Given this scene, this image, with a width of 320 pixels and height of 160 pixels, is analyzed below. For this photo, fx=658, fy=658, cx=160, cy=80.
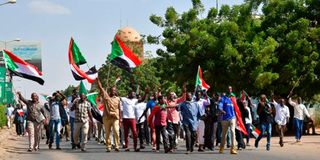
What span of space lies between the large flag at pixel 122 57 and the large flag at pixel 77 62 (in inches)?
31.7

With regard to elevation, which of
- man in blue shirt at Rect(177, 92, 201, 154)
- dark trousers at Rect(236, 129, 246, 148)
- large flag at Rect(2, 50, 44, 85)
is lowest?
dark trousers at Rect(236, 129, 246, 148)

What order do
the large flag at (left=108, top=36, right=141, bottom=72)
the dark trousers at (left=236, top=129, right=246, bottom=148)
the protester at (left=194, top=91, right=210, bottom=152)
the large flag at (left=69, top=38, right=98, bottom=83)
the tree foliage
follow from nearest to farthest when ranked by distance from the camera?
the protester at (left=194, top=91, right=210, bottom=152) → the dark trousers at (left=236, top=129, right=246, bottom=148) → the large flag at (left=69, top=38, right=98, bottom=83) → the large flag at (left=108, top=36, right=141, bottom=72) → the tree foliage

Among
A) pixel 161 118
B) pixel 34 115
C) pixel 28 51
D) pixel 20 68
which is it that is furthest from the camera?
pixel 28 51

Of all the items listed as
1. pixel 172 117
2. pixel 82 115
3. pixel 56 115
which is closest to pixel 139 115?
pixel 82 115

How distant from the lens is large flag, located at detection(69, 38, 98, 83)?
19656 millimetres

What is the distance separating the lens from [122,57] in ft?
65.9

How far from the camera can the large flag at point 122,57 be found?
20.0m

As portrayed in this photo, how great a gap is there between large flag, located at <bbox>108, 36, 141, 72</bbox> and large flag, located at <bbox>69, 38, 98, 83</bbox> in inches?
31.7

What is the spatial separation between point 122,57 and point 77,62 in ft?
4.50

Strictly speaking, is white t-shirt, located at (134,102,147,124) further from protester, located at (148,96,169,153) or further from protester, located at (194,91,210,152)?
protester, located at (148,96,169,153)

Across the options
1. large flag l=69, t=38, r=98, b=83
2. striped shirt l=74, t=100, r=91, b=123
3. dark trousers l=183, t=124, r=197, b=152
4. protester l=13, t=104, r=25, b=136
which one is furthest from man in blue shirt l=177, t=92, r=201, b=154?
protester l=13, t=104, r=25, b=136

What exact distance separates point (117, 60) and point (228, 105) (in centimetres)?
423

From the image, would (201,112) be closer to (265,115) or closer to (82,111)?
(265,115)

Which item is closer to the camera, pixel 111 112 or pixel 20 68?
pixel 111 112
